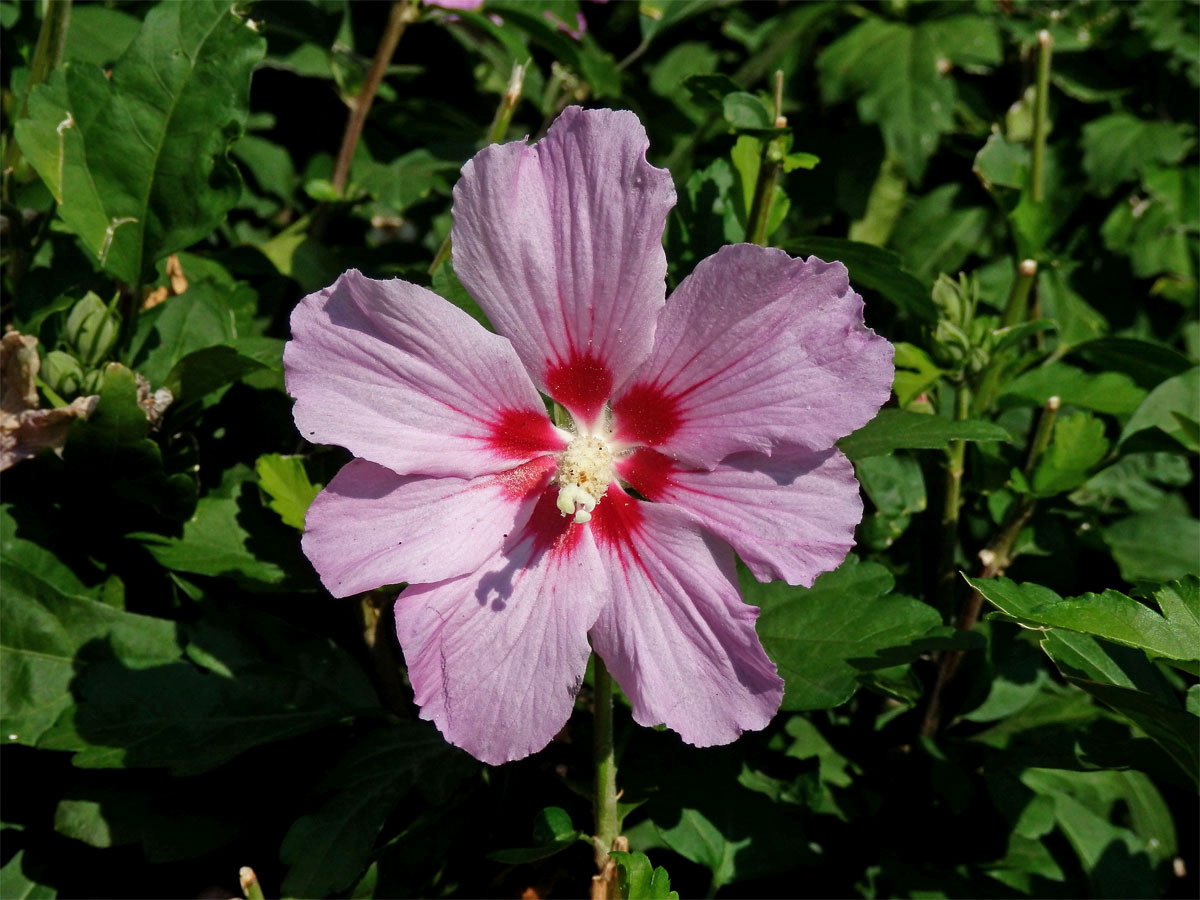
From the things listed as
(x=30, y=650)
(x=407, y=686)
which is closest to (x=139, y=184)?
(x=30, y=650)

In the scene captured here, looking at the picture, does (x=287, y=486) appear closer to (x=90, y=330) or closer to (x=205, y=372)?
(x=205, y=372)

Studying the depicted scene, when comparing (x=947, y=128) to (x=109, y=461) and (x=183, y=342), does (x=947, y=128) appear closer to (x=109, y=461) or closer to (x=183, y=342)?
(x=183, y=342)

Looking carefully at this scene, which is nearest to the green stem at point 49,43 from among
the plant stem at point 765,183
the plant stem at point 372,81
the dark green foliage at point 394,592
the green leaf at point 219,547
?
the dark green foliage at point 394,592

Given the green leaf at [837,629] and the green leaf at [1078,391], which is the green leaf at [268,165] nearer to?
the green leaf at [837,629]

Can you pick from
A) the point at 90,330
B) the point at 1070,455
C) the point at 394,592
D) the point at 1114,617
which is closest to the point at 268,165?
the point at 90,330

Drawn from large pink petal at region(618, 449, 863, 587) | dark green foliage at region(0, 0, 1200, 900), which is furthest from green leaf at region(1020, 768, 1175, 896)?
large pink petal at region(618, 449, 863, 587)
